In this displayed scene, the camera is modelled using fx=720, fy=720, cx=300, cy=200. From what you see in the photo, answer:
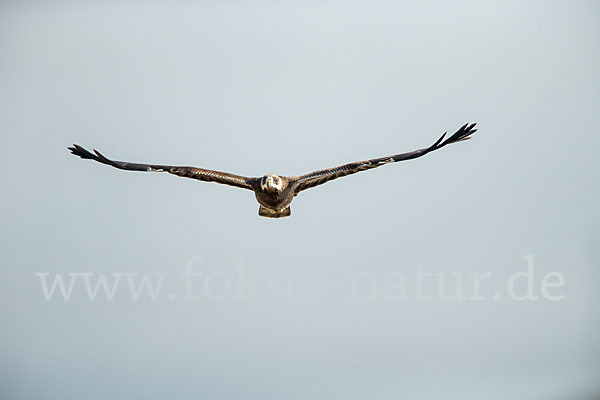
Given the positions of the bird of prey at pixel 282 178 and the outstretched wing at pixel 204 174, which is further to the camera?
the outstretched wing at pixel 204 174

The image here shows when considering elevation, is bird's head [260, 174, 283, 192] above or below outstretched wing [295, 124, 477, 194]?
below

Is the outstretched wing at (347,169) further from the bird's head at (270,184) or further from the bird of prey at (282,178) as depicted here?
the bird's head at (270,184)

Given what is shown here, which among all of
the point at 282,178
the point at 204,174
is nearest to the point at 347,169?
the point at 282,178

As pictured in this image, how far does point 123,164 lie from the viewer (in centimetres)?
556

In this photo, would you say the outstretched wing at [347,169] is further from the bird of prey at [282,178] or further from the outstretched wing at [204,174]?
the outstretched wing at [204,174]

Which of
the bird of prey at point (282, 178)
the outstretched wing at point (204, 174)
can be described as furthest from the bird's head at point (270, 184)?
the outstretched wing at point (204, 174)

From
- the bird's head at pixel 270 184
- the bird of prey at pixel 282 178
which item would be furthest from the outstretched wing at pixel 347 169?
the bird's head at pixel 270 184

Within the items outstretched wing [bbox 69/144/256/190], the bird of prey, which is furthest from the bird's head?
outstretched wing [bbox 69/144/256/190]

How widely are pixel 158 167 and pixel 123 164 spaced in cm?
30

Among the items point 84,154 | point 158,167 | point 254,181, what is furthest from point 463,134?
point 84,154

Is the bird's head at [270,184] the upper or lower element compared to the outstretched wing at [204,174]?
lower

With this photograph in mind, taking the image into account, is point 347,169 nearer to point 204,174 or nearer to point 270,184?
point 270,184

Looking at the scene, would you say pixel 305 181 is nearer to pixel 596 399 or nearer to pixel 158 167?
pixel 158 167

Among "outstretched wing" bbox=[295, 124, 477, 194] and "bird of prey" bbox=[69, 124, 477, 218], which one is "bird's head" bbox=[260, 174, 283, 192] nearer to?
"bird of prey" bbox=[69, 124, 477, 218]
